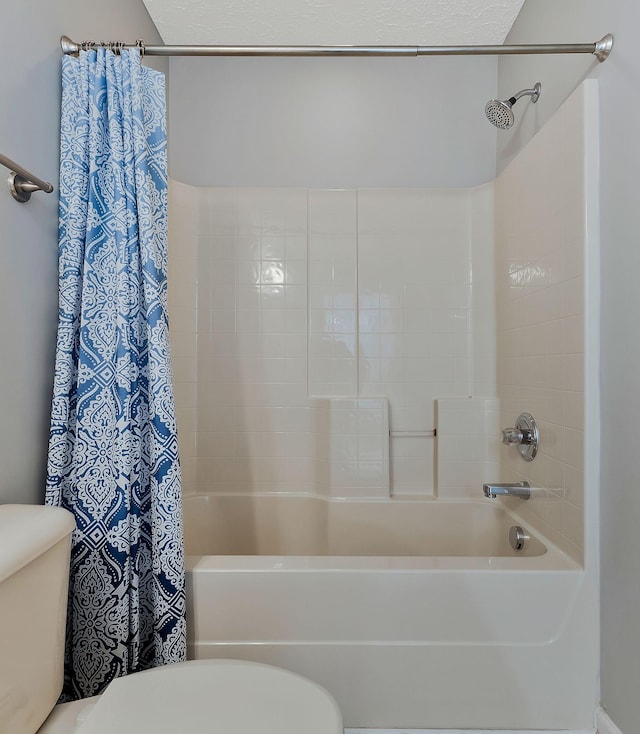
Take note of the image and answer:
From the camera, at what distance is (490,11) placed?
7.06 ft

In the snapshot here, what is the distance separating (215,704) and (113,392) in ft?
2.54

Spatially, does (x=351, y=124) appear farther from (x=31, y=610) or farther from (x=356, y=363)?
(x=31, y=610)

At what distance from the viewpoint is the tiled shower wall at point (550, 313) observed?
1481 mm

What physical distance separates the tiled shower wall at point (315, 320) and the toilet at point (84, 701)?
1.37 m

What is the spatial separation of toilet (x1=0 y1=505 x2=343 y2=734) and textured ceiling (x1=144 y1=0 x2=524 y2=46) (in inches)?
85.9

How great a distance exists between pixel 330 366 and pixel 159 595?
1.31m

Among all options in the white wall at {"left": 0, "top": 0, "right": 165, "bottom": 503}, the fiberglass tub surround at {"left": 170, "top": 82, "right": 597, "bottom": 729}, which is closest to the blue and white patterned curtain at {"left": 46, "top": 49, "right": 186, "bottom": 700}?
the white wall at {"left": 0, "top": 0, "right": 165, "bottom": 503}

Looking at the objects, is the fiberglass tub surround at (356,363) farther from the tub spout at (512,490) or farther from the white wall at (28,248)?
the white wall at (28,248)

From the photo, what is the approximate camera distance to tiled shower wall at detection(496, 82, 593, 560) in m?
1.48

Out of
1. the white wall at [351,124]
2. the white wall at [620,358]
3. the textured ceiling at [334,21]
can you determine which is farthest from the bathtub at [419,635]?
the textured ceiling at [334,21]

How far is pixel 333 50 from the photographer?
4.55ft

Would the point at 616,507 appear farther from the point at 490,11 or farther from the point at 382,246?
the point at 490,11

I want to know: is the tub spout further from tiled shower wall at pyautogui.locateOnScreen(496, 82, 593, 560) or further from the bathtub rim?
the bathtub rim

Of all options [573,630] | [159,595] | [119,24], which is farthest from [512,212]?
[159,595]
